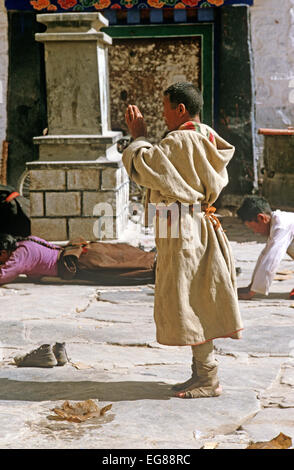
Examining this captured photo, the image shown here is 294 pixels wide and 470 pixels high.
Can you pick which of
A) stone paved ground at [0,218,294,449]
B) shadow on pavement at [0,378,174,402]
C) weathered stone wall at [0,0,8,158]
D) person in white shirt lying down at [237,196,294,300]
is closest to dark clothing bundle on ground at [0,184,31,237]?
stone paved ground at [0,218,294,449]

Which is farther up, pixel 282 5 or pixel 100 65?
pixel 282 5

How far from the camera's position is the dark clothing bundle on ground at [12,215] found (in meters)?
7.86

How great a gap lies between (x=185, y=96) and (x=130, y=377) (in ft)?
5.04

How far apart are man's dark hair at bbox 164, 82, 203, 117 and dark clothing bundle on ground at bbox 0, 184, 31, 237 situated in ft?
14.1

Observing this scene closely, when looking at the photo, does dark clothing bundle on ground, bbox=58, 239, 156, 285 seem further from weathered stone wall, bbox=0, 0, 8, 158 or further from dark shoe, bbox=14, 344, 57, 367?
weathered stone wall, bbox=0, 0, 8, 158

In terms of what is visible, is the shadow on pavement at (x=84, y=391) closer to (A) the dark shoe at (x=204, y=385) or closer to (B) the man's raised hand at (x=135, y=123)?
(A) the dark shoe at (x=204, y=385)

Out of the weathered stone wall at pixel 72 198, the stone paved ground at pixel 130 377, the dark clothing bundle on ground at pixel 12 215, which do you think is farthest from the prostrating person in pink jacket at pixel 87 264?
the dark clothing bundle on ground at pixel 12 215

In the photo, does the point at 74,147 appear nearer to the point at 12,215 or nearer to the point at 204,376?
the point at 12,215

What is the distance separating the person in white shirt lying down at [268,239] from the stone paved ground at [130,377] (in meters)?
0.17

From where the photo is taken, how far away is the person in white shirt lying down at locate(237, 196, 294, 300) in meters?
5.89

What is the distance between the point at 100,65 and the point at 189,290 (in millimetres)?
4632

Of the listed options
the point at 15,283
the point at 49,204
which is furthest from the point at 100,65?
the point at 15,283

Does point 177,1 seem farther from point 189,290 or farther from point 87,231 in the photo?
point 189,290

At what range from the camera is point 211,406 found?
368cm
